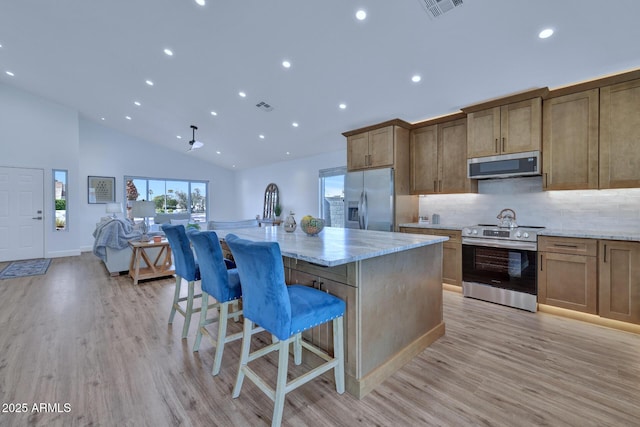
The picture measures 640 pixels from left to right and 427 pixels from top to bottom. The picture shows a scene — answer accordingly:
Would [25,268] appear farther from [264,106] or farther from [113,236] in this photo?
[264,106]

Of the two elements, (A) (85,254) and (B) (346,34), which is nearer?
(B) (346,34)

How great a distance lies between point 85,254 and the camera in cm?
702

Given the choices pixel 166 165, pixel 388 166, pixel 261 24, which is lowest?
pixel 388 166

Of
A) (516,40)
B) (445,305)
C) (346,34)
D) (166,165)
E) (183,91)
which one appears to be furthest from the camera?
(166,165)

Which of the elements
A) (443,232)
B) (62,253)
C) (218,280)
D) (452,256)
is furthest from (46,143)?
(452,256)

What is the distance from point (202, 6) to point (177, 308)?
320 cm

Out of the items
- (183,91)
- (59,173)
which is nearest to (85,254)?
(59,173)

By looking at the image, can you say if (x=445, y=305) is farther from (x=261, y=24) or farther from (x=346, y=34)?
(x=261, y=24)

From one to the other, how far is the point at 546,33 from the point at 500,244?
7.04 ft

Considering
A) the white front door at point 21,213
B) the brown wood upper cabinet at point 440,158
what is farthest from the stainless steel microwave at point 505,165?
the white front door at point 21,213

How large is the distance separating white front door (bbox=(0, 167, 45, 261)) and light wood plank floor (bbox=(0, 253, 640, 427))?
15.0 ft

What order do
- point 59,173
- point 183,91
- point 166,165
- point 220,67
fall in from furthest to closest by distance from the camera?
1. point 166,165
2. point 59,173
3. point 183,91
4. point 220,67

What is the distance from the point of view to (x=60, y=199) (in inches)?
262

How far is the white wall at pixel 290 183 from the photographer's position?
721 cm
